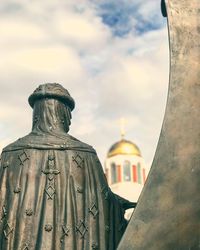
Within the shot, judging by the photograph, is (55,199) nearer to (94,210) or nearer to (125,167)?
(94,210)

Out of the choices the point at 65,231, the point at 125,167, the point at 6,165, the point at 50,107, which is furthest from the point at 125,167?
the point at 65,231

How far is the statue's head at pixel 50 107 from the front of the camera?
5.28m

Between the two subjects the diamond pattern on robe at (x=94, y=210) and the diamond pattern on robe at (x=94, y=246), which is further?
the diamond pattern on robe at (x=94, y=210)

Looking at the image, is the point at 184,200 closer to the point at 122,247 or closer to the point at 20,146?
the point at 122,247

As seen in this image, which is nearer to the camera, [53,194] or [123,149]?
[53,194]

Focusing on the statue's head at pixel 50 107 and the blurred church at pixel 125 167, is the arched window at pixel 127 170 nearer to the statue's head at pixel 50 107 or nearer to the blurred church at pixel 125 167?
the blurred church at pixel 125 167

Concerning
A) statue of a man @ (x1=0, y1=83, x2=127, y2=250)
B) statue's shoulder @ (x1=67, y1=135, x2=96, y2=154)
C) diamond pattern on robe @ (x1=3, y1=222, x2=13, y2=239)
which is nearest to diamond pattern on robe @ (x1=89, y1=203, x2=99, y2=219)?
statue of a man @ (x1=0, y1=83, x2=127, y2=250)

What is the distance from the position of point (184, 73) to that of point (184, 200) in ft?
3.17

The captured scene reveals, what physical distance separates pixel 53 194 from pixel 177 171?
1.20m

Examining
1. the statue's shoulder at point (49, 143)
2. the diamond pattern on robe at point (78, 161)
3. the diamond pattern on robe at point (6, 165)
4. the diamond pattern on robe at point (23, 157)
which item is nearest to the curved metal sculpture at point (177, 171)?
the diamond pattern on robe at point (78, 161)

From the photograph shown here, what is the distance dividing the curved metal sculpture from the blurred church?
3830cm

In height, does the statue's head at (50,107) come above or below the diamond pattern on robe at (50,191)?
above

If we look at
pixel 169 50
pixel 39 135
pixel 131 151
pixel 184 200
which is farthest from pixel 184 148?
pixel 131 151

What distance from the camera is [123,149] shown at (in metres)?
43.4
